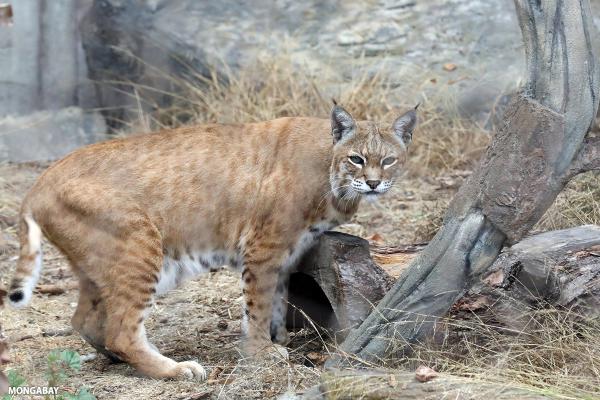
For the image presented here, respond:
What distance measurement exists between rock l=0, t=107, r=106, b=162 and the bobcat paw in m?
5.50

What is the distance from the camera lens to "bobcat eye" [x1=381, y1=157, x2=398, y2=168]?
20.5ft

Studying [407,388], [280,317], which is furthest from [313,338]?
[407,388]

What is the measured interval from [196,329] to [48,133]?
15.7 feet

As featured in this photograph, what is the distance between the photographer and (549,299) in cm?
570

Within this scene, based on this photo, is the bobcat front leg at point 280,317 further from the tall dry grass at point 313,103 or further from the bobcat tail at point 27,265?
the tall dry grass at point 313,103

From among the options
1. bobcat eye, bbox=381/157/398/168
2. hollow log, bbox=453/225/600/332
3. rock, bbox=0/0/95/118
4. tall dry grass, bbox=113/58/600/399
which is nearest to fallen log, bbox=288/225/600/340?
hollow log, bbox=453/225/600/332

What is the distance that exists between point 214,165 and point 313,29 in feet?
16.6

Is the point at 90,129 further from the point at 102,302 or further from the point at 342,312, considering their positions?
the point at 342,312

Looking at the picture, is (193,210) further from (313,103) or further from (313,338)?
(313,103)

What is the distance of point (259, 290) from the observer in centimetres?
630

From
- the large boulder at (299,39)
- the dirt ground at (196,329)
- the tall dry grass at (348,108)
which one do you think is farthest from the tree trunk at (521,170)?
the large boulder at (299,39)

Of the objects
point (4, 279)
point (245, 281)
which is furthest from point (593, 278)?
point (4, 279)

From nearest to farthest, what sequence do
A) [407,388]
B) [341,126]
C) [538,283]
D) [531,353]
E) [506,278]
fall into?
[407,388] < [531,353] < [538,283] < [506,278] < [341,126]

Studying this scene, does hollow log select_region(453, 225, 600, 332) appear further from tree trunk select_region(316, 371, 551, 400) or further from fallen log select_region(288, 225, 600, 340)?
tree trunk select_region(316, 371, 551, 400)
